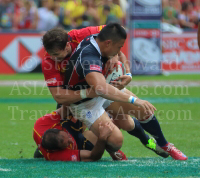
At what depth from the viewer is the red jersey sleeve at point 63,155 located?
562 centimetres

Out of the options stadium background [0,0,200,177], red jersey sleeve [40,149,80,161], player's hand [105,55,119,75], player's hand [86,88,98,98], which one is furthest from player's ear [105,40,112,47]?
stadium background [0,0,200,177]

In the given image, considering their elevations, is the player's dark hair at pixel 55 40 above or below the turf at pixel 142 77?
above

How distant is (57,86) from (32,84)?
32.7ft

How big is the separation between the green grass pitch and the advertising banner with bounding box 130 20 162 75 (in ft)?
13.0

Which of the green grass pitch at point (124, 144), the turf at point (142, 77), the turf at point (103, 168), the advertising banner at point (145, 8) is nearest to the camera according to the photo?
the turf at point (103, 168)

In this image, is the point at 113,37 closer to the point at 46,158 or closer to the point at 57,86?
the point at 57,86

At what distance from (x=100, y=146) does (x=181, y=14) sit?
51.5 ft

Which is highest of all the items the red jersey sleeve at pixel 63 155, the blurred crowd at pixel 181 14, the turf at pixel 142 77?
the blurred crowd at pixel 181 14

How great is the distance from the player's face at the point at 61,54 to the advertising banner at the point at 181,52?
13327 mm

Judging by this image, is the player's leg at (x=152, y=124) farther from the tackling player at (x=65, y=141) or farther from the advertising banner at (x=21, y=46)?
the advertising banner at (x=21, y=46)

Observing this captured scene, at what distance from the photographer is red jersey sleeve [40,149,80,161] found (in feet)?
18.4

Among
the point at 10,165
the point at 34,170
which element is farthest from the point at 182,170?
the point at 10,165

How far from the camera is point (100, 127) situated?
541 centimetres

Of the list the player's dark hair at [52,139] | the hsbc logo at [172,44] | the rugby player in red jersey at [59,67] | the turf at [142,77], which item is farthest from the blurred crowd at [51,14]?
the player's dark hair at [52,139]
